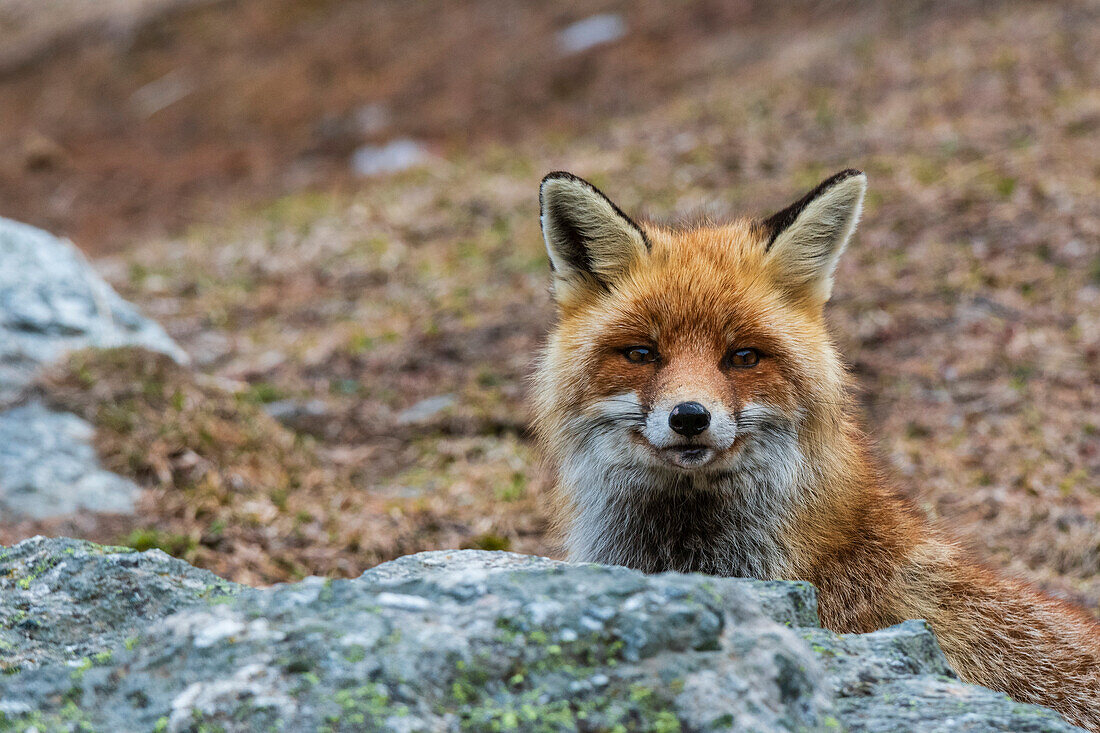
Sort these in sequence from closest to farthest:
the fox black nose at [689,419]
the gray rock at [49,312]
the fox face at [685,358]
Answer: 1. the fox black nose at [689,419]
2. the fox face at [685,358]
3. the gray rock at [49,312]

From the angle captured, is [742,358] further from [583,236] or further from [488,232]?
[488,232]

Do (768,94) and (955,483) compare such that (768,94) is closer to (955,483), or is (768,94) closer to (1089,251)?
(1089,251)

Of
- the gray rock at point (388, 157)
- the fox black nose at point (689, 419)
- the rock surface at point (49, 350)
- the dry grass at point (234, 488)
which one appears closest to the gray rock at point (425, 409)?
the dry grass at point (234, 488)

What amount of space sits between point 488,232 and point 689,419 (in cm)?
884

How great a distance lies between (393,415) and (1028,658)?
569cm

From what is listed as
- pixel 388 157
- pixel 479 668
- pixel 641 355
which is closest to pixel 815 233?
pixel 641 355

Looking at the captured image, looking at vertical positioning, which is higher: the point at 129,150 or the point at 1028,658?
the point at 129,150

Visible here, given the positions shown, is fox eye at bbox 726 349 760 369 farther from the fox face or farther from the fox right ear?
the fox right ear

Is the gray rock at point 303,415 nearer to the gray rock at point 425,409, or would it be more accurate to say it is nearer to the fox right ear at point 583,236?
the gray rock at point 425,409

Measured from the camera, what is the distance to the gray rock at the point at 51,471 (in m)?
5.83

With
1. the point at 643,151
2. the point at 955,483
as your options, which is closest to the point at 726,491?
the point at 955,483

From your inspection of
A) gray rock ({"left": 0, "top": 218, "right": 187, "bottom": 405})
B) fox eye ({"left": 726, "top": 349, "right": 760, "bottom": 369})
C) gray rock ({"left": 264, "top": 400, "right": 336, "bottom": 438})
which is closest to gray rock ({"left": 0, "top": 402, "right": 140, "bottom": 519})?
gray rock ({"left": 0, "top": 218, "right": 187, "bottom": 405})

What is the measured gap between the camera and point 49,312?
751 cm

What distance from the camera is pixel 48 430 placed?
638 cm
